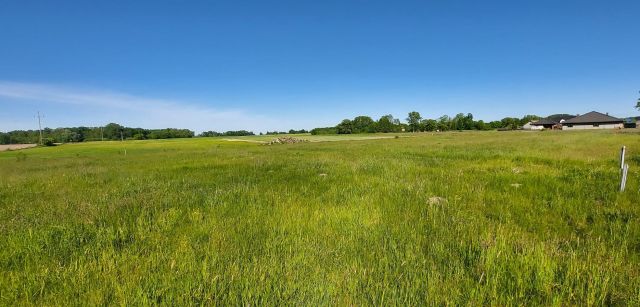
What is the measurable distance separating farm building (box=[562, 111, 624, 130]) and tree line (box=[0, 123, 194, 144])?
614 ft

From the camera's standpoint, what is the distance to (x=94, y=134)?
166500 mm

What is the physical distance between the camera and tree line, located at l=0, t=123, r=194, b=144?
145m

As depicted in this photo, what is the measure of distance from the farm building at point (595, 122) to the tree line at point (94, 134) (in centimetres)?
18707

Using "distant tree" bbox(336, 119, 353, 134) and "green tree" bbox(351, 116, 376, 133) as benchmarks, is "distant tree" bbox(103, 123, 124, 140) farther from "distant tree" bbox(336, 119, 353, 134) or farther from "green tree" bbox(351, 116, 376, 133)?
"green tree" bbox(351, 116, 376, 133)

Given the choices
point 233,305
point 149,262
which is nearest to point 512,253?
point 233,305

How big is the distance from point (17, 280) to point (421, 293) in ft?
16.0

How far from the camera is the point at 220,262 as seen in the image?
3.87 m

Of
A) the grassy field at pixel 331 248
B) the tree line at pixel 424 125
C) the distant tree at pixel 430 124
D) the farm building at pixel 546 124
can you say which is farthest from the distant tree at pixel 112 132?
the farm building at pixel 546 124

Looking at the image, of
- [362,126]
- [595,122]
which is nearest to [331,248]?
[595,122]

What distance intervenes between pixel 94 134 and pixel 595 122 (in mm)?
243995

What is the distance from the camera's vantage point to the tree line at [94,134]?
5709 inches

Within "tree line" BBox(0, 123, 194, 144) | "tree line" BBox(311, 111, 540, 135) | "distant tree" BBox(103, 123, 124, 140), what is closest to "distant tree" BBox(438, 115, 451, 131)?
"tree line" BBox(311, 111, 540, 135)

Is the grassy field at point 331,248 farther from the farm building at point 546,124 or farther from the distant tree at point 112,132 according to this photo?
the distant tree at point 112,132

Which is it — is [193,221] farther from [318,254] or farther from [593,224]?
[593,224]
